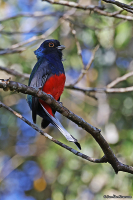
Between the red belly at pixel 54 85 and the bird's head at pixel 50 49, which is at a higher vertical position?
the bird's head at pixel 50 49

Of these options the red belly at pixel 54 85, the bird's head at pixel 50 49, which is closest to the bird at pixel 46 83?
the red belly at pixel 54 85

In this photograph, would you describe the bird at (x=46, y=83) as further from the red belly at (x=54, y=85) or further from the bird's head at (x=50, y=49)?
the bird's head at (x=50, y=49)

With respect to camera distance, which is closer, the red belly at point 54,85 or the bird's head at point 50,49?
the red belly at point 54,85

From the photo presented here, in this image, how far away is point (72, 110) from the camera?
8.38 metres

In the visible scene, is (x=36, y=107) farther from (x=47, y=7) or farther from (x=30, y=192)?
(x=30, y=192)

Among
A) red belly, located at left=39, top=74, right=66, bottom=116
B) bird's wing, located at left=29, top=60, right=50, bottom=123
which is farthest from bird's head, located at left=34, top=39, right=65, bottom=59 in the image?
red belly, located at left=39, top=74, right=66, bottom=116

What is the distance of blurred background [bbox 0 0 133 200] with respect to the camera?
609cm

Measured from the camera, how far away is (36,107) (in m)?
3.60

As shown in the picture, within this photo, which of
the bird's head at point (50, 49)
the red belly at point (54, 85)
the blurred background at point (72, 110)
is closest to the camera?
the red belly at point (54, 85)

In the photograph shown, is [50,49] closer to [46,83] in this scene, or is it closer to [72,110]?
[46,83]

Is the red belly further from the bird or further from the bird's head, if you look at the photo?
the bird's head

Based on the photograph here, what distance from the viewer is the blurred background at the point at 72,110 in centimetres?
609

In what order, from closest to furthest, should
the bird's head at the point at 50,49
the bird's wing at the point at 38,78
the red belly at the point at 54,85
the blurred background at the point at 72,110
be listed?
the bird's wing at the point at 38,78
the red belly at the point at 54,85
the bird's head at the point at 50,49
the blurred background at the point at 72,110

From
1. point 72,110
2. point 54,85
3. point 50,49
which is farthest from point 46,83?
point 72,110
